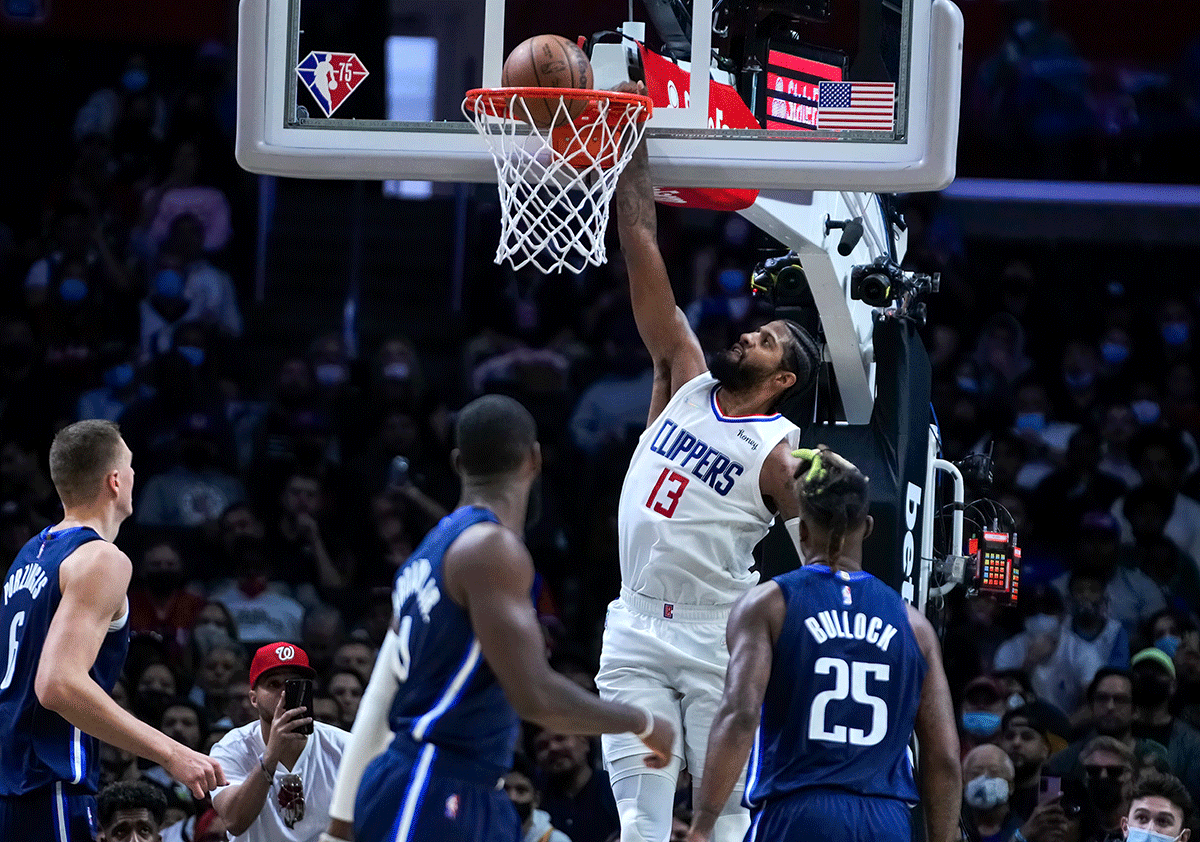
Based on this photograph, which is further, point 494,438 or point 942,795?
point 942,795

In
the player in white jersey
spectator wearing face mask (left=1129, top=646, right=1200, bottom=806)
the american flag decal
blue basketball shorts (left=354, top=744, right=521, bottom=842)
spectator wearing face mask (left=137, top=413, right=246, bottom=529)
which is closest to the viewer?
blue basketball shorts (left=354, top=744, right=521, bottom=842)

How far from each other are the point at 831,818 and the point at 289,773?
237cm

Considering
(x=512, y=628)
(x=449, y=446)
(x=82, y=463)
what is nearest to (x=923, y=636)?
(x=512, y=628)

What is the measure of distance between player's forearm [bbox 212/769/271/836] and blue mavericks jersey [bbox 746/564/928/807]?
1765 mm

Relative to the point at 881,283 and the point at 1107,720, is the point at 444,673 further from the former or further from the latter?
the point at 1107,720

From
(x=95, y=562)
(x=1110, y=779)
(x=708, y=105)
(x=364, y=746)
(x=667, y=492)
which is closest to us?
(x=364, y=746)

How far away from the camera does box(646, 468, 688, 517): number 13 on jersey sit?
582 cm

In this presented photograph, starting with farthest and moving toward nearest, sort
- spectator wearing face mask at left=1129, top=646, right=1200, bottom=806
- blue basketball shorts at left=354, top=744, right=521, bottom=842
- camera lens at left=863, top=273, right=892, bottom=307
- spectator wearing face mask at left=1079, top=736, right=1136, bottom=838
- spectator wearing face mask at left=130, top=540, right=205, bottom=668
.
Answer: spectator wearing face mask at left=130, top=540, right=205, bottom=668
spectator wearing face mask at left=1129, top=646, right=1200, bottom=806
spectator wearing face mask at left=1079, top=736, right=1136, bottom=838
camera lens at left=863, top=273, right=892, bottom=307
blue basketball shorts at left=354, top=744, right=521, bottom=842

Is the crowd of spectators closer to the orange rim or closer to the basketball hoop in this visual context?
the basketball hoop

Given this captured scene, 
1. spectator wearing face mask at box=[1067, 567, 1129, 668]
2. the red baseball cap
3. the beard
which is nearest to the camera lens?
the beard

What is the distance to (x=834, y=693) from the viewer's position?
4504mm

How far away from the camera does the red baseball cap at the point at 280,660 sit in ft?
20.2

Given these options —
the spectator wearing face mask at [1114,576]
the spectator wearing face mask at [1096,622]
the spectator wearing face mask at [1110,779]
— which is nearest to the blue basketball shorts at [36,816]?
the spectator wearing face mask at [1110,779]

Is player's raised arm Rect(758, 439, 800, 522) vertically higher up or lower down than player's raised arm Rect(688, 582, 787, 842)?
higher up
